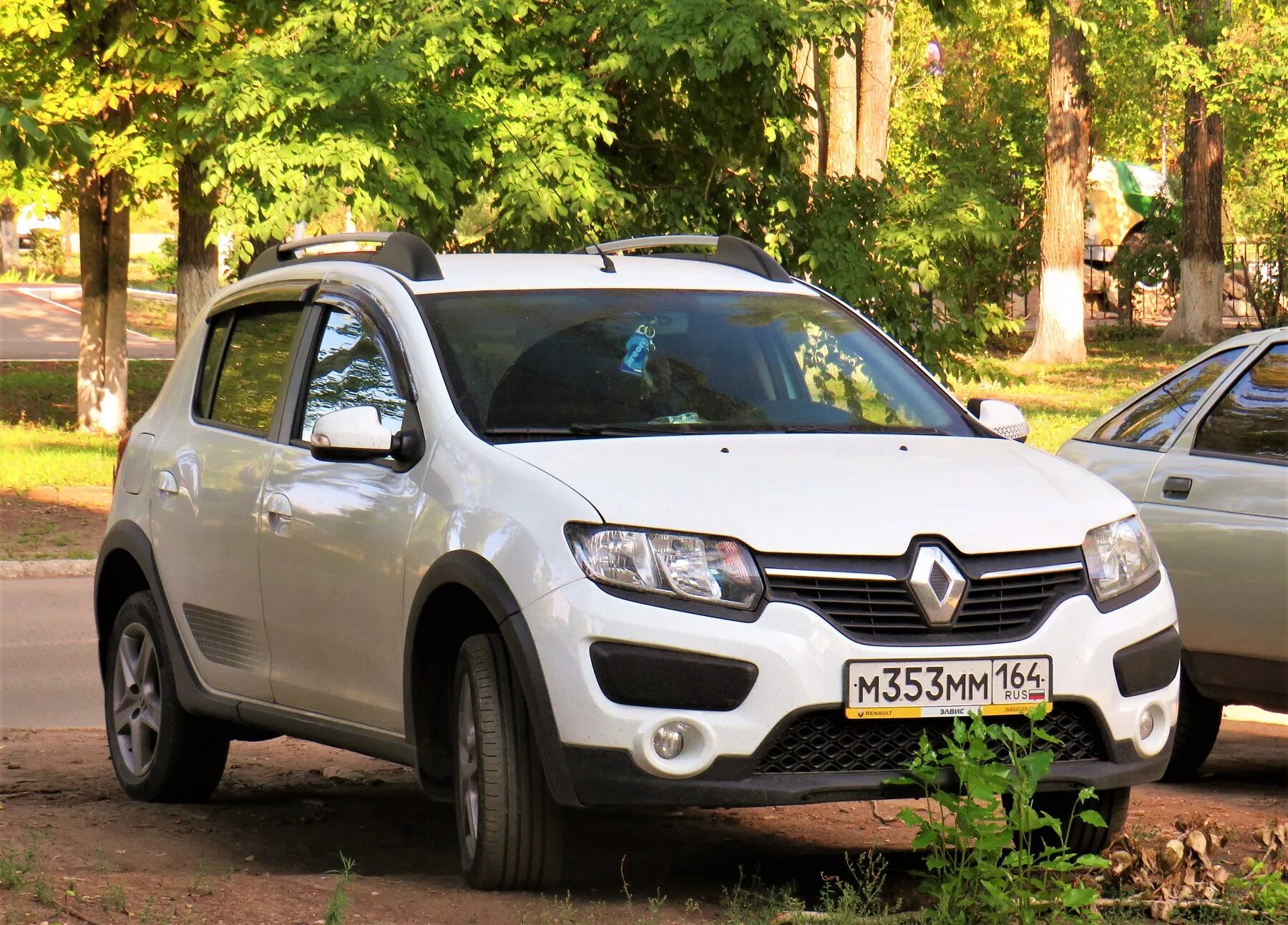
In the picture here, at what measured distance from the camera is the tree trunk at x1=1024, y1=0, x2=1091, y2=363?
34.0m

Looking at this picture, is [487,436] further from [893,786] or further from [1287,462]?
[1287,462]

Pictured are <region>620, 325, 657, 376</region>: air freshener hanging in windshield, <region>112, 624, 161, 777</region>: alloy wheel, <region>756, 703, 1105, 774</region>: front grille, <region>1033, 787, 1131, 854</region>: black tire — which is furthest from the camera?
<region>112, 624, 161, 777</region>: alloy wheel

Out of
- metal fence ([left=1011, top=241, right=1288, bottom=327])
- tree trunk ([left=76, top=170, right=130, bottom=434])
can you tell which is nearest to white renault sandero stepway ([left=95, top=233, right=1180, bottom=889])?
tree trunk ([left=76, top=170, right=130, bottom=434])

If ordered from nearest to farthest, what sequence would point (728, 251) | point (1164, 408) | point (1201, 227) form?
point (728, 251), point (1164, 408), point (1201, 227)

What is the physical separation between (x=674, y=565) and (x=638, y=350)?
4.13ft

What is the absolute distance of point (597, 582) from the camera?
15.4ft

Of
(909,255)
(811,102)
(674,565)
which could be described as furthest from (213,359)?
(811,102)

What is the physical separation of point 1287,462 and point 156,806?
4050 mm

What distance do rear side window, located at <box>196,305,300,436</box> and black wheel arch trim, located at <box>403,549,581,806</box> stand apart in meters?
1.55

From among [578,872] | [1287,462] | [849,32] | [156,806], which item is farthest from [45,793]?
[849,32]

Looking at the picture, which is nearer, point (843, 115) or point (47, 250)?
point (843, 115)

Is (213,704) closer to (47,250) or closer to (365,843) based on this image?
(365,843)

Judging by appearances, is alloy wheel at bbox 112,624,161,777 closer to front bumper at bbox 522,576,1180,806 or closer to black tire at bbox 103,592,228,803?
black tire at bbox 103,592,228,803

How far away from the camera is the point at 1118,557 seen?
5152 mm
